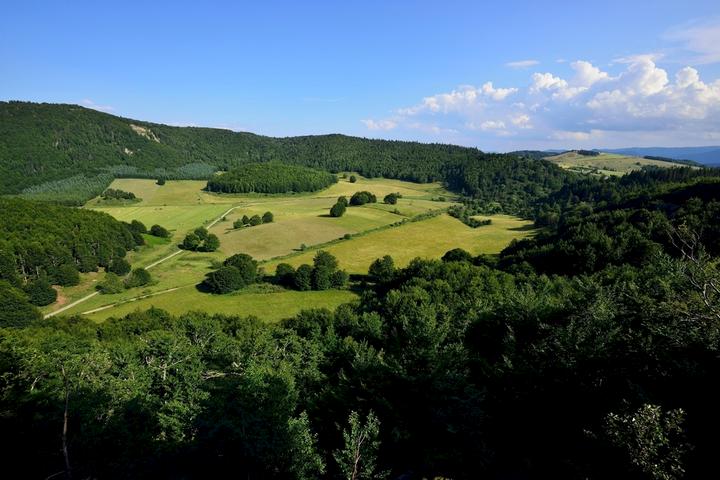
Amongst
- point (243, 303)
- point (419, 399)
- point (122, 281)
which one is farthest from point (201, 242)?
point (419, 399)

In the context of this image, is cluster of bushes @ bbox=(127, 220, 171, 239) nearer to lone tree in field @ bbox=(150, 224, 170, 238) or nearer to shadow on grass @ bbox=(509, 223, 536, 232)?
lone tree in field @ bbox=(150, 224, 170, 238)

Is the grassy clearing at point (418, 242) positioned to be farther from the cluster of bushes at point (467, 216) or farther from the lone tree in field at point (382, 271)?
the lone tree in field at point (382, 271)

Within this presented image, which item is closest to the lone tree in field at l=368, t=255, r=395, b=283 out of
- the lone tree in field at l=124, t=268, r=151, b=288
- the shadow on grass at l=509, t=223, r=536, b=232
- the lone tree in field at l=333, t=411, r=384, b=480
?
the lone tree in field at l=124, t=268, r=151, b=288

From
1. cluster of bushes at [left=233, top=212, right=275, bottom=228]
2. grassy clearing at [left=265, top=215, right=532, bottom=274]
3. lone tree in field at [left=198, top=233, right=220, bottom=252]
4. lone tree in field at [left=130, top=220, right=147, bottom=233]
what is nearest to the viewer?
grassy clearing at [left=265, top=215, right=532, bottom=274]

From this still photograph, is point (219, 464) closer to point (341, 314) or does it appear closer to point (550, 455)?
point (550, 455)

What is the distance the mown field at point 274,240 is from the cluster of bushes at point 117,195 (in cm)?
382

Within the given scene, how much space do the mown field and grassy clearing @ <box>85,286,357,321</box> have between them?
0.17m

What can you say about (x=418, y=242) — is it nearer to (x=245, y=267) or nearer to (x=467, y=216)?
(x=467, y=216)

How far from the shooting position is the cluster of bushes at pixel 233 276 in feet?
239

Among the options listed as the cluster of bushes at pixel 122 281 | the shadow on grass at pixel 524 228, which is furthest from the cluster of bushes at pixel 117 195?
the shadow on grass at pixel 524 228

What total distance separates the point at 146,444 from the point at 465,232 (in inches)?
4260

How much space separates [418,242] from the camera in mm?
107188

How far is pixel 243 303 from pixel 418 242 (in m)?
53.5

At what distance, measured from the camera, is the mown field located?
69.4 meters
